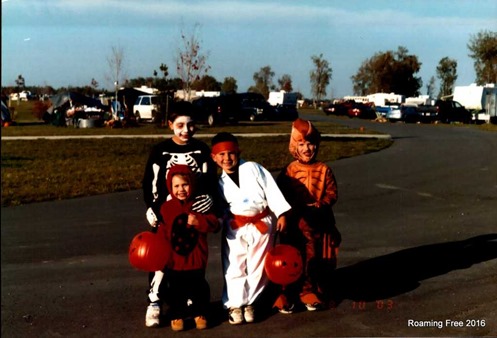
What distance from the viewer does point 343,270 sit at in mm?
5473

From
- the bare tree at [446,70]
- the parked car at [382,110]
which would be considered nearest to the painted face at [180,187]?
the bare tree at [446,70]

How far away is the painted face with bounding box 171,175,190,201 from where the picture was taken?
394 cm

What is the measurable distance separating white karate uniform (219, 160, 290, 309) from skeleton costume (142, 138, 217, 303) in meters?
0.15

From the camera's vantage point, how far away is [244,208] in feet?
13.5

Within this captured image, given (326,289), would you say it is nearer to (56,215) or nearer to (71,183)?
(56,215)

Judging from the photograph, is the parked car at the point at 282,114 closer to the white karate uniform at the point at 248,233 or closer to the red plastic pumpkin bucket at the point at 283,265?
the white karate uniform at the point at 248,233

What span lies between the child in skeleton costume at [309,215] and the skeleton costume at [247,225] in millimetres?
238

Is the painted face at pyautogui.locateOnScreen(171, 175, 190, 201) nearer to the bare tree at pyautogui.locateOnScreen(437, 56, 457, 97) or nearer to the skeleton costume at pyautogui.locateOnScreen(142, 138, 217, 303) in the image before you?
the skeleton costume at pyautogui.locateOnScreen(142, 138, 217, 303)

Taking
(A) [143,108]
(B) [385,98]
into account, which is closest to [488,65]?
(B) [385,98]

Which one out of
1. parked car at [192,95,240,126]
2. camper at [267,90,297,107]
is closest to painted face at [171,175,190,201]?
parked car at [192,95,240,126]

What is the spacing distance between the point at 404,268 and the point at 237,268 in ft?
6.57

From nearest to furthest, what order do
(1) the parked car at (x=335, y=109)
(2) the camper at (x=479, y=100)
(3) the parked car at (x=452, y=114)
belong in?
(2) the camper at (x=479, y=100) → (3) the parked car at (x=452, y=114) → (1) the parked car at (x=335, y=109)

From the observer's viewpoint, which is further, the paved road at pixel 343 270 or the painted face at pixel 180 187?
the paved road at pixel 343 270

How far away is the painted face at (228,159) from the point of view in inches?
164
